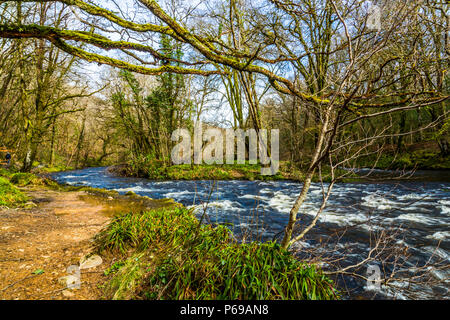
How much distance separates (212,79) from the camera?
14.8 m

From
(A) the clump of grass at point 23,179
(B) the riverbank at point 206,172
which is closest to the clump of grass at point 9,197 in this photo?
(A) the clump of grass at point 23,179

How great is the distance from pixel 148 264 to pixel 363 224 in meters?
4.78

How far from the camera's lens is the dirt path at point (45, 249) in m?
2.24

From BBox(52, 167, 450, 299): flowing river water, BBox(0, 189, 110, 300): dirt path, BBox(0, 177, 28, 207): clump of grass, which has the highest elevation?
BBox(0, 177, 28, 207): clump of grass

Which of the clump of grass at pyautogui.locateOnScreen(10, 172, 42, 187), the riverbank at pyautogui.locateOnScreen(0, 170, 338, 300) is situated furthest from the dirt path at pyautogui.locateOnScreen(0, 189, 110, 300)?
the clump of grass at pyautogui.locateOnScreen(10, 172, 42, 187)

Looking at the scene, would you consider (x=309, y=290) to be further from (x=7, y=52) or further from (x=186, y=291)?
(x=7, y=52)

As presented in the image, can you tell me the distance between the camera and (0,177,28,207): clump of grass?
16.4 ft

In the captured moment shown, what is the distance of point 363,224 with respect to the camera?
4.92 m

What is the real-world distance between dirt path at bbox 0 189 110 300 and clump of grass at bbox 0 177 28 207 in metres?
0.50

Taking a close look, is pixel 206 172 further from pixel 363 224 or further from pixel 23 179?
pixel 363 224

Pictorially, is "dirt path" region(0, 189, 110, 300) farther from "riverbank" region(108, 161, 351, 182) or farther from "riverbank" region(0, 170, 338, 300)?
"riverbank" region(108, 161, 351, 182)

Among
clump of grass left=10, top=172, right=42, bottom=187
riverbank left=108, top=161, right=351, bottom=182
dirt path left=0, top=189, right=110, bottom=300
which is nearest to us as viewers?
dirt path left=0, top=189, right=110, bottom=300

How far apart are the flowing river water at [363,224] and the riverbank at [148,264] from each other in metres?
0.36

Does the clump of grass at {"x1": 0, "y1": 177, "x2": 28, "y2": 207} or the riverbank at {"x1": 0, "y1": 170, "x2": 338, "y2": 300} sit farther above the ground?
the clump of grass at {"x1": 0, "y1": 177, "x2": 28, "y2": 207}
